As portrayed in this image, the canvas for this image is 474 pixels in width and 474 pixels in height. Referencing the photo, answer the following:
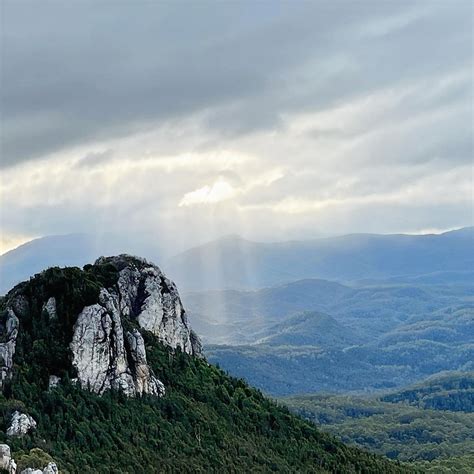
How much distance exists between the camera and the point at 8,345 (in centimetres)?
11812

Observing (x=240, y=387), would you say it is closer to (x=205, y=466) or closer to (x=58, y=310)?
(x=205, y=466)

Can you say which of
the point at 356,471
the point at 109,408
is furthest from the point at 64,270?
the point at 356,471

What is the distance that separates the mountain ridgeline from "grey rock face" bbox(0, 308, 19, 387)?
0.62 ft

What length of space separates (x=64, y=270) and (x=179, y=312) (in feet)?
109

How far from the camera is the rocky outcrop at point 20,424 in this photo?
Answer: 9938 centimetres

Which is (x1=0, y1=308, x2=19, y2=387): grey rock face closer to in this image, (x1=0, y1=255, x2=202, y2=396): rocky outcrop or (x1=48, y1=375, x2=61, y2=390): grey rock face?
(x1=0, y1=255, x2=202, y2=396): rocky outcrop

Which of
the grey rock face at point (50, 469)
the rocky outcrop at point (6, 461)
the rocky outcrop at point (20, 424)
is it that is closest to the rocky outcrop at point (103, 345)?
the rocky outcrop at point (20, 424)

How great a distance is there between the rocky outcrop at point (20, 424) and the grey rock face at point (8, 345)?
10.5m

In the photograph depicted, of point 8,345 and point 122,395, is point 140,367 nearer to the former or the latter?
point 122,395

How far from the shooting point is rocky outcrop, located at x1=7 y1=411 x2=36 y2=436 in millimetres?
99375

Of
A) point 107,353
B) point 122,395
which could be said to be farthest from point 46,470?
point 122,395

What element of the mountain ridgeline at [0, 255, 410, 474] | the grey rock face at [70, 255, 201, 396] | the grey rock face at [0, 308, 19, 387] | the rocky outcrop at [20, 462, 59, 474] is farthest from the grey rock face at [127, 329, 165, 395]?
the rocky outcrop at [20, 462, 59, 474]

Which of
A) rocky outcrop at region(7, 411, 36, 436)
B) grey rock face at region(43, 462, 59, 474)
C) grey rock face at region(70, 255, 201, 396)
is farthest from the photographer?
grey rock face at region(70, 255, 201, 396)

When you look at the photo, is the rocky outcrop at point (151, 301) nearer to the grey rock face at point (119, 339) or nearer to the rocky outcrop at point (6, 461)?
the grey rock face at point (119, 339)
